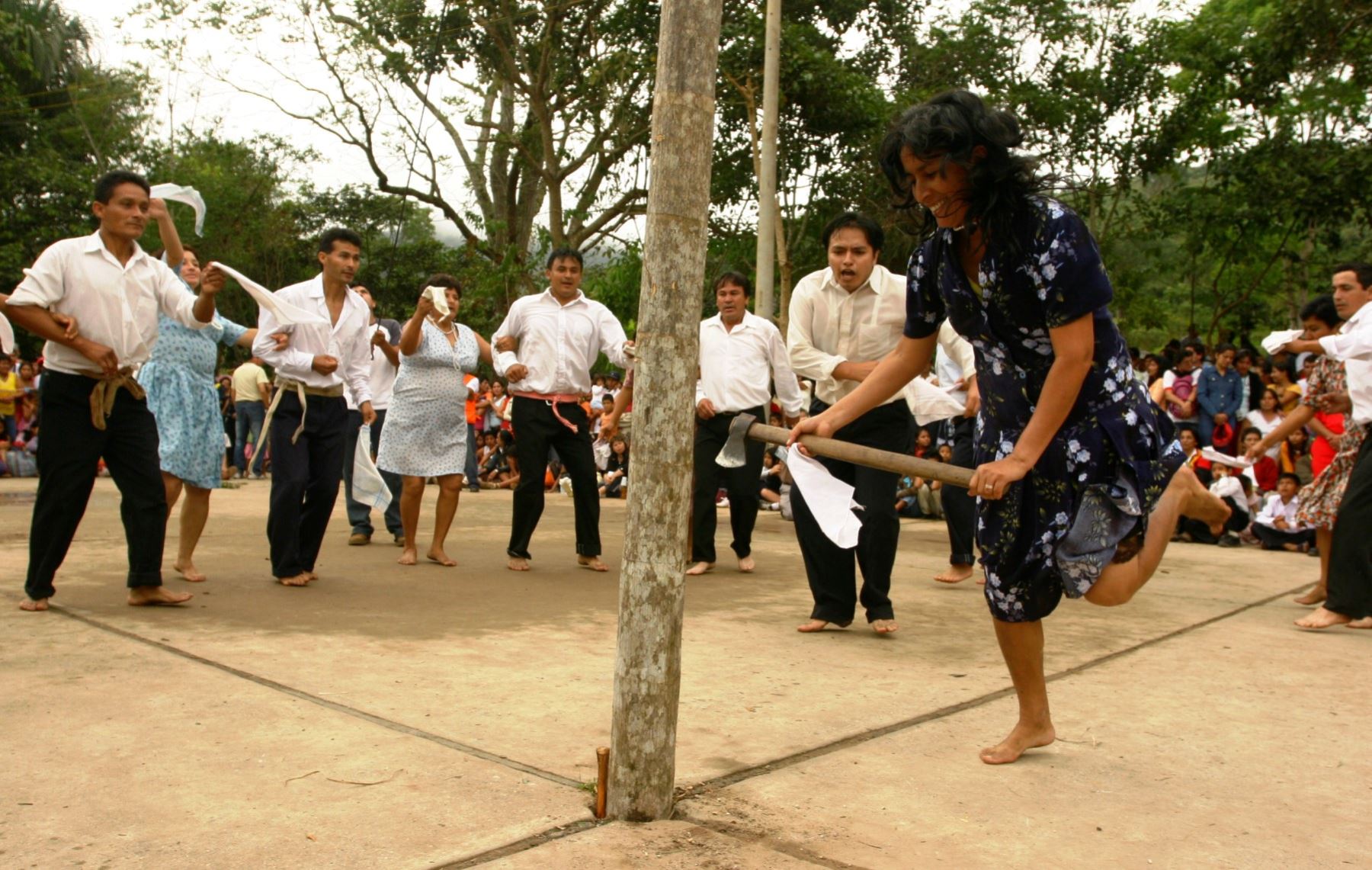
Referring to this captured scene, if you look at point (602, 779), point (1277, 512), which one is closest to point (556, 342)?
point (602, 779)

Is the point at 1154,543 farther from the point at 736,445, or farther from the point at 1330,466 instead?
the point at 1330,466

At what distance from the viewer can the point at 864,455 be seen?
3.24 m

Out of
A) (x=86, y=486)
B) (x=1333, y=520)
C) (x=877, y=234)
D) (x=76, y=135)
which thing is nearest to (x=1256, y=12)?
(x=1333, y=520)

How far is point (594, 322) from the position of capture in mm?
7234

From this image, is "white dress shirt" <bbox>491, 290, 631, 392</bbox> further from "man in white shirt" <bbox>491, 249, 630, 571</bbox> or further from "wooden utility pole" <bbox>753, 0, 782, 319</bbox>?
"wooden utility pole" <bbox>753, 0, 782, 319</bbox>

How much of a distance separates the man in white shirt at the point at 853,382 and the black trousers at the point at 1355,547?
2.16m

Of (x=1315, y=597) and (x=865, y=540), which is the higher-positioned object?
(x=865, y=540)

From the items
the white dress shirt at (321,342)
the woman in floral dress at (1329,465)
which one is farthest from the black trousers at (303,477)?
the woman in floral dress at (1329,465)

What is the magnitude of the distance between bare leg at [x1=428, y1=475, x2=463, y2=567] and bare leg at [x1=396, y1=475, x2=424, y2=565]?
0.12 meters

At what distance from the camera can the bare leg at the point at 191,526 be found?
20.2 ft

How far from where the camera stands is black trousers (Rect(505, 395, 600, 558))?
6961 mm

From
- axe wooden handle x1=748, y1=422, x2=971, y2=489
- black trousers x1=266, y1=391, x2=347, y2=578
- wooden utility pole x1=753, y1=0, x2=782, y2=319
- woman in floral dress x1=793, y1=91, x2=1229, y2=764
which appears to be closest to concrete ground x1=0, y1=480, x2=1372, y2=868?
black trousers x1=266, y1=391, x2=347, y2=578

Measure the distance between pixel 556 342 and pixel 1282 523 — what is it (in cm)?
632

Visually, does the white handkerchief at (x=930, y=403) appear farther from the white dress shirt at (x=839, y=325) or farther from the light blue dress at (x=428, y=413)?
the light blue dress at (x=428, y=413)
